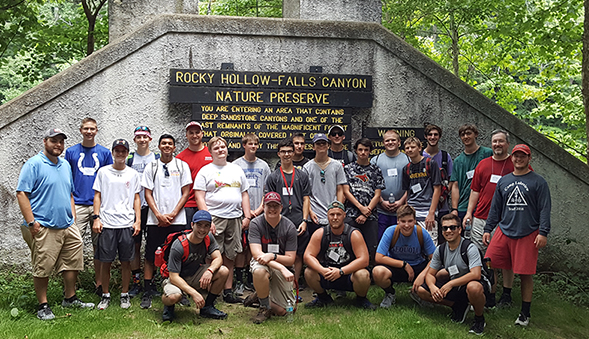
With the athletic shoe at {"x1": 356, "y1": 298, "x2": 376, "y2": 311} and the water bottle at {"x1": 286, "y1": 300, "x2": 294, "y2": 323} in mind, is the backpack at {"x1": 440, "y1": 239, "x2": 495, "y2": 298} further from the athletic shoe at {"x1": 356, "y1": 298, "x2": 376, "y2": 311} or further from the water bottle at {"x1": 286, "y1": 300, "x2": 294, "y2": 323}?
the water bottle at {"x1": 286, "y1": 300, "x2": 294, "y2": 323}

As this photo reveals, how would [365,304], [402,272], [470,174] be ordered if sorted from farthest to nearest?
[470,174], [402,272], [365,304]

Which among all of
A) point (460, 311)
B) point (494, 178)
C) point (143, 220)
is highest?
point (494, 178)

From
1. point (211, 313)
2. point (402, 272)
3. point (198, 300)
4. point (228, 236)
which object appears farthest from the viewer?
point (228, 236)

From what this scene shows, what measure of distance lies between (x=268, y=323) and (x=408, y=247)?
1.79 metres

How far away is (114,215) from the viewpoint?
18.2ft

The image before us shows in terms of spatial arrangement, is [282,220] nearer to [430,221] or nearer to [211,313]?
[211,313]

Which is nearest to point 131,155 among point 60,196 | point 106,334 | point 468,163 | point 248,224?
point 60,196

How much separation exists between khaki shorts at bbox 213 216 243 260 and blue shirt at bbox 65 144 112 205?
4.60ft

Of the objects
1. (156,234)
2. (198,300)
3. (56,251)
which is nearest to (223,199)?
(156,234)

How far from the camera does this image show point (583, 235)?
768cm

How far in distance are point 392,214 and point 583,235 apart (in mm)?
3264

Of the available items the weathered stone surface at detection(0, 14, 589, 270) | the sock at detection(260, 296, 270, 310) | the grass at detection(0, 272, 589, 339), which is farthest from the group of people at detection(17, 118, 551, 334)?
the weathered stone surface at detection(0, 14, 589, 270)

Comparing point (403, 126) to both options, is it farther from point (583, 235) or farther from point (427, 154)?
point (583, 235)

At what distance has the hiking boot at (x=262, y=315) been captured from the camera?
5230mm
